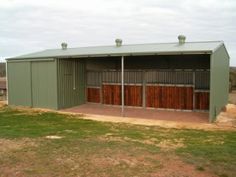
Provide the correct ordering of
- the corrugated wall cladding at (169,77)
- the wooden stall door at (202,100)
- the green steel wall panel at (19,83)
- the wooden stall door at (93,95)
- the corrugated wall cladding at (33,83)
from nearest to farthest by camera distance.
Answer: the wooden stall door at (202,100)
the corrugated wall cladding at (169,77)
the corrugated wall cladding at (33,83)
the green steel wall panel at (19,83)
the wooden stall door at (93,95)

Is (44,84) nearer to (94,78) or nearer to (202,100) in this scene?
(94,78)

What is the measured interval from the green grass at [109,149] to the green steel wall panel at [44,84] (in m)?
3.80

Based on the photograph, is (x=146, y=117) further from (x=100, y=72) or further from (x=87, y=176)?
(x=87, y=176)

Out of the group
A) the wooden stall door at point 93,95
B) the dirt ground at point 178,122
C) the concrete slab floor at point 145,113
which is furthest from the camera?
the wooden stall door at point 93,95

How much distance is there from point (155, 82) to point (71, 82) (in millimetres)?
4262

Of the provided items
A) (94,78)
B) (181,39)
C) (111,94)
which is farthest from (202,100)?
(94,78)

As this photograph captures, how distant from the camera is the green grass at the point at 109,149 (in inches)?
229

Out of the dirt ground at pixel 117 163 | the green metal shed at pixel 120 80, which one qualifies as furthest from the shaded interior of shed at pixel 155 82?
the dirt ground at pixel 117 163

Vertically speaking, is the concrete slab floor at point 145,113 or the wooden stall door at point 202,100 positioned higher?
the wooden stall door at point 202,100

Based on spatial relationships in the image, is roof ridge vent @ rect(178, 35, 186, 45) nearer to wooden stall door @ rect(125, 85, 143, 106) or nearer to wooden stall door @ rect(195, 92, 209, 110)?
wooden stall door @ rect(195, 92, 209, 110)

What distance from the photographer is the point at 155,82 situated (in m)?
14.6

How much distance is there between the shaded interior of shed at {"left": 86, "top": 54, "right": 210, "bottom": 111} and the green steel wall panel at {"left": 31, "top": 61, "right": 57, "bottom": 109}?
250 cm

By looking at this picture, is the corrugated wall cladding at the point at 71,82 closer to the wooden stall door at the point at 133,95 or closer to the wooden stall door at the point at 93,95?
the wooden stall door at the point at 93,95

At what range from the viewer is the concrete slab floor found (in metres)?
12.2
